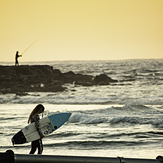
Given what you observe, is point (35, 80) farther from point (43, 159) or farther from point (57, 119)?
point (43, 159)

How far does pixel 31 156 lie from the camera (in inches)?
164

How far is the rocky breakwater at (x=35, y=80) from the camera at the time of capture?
34.9 metres

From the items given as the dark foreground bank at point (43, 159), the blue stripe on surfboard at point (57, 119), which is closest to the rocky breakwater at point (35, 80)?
the blue stripe on surfboard at point (57, 119)

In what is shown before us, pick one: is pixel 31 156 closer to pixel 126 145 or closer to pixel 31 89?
pixel 126 145

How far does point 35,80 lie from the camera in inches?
1586

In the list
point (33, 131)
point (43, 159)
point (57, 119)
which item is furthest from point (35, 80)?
point (43, 159)

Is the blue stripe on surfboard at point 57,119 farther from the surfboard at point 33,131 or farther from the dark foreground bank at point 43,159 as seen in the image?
the dark foreground bank at point 43,159

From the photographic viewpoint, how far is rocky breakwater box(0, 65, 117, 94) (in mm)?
34938

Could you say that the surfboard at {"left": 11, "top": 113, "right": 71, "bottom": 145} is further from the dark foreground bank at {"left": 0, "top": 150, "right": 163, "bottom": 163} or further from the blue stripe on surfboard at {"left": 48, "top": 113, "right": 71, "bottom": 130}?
the dark foreground bank at {"left": 0, "top": 150, "right": 163, "bottom": 163}

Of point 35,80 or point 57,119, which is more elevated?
point 57,119

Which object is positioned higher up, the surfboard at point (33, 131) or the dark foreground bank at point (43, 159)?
the dark foreground bank at point (43, 159)

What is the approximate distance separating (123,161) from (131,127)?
7408 mm

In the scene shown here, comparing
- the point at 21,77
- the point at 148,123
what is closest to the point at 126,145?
the point at 148,123

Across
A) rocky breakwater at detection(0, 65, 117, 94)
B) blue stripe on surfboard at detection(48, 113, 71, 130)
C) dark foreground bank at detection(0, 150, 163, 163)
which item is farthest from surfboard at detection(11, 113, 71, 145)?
rocky breakwater at detection(0, 65, 117, 94)
